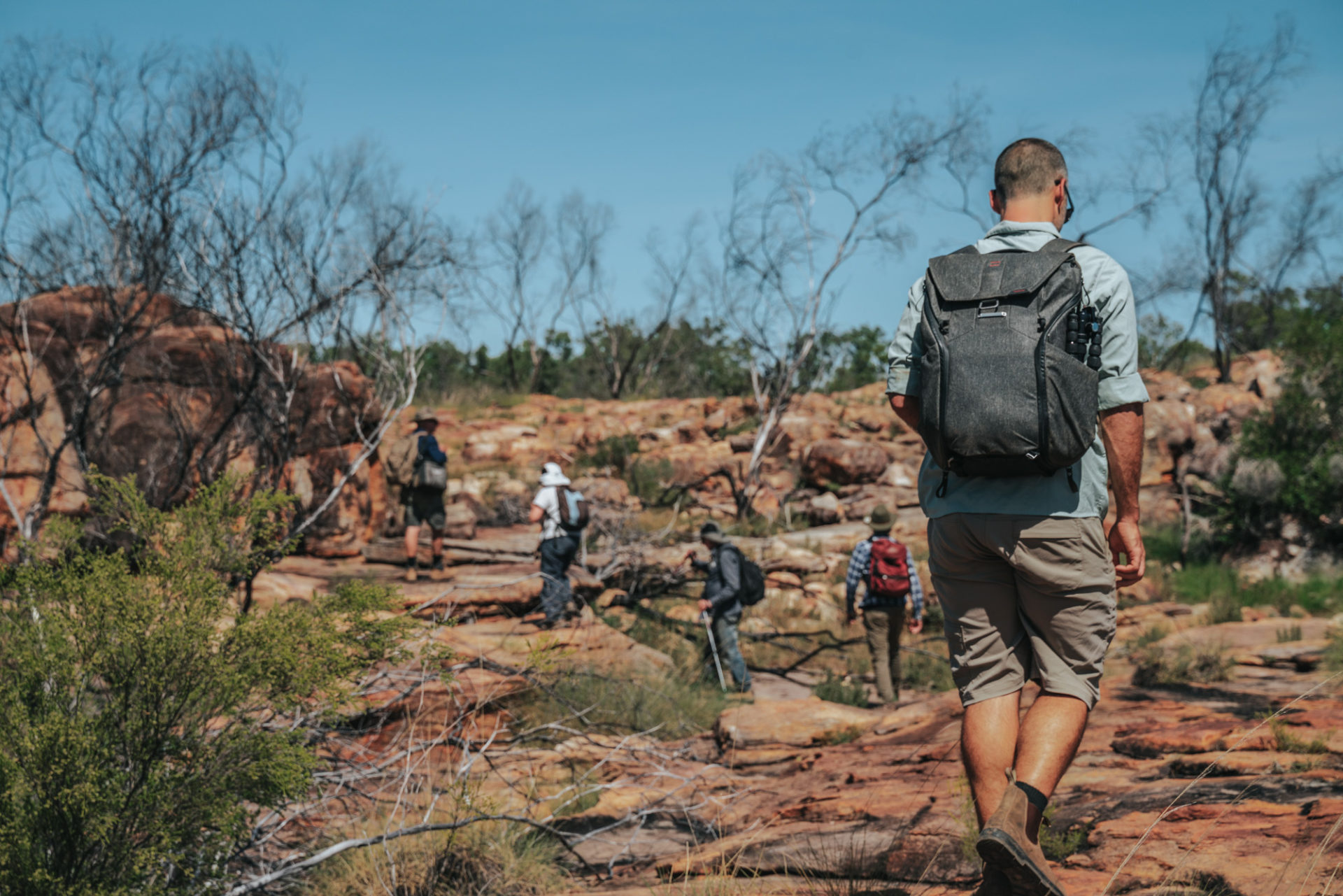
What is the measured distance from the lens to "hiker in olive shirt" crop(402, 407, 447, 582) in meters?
11.0

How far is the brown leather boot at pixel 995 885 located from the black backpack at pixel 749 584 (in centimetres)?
748

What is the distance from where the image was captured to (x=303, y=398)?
1268 centimetres

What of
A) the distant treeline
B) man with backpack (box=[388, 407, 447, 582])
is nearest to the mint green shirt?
man with backpack (box=[388, 407, 447, 582])

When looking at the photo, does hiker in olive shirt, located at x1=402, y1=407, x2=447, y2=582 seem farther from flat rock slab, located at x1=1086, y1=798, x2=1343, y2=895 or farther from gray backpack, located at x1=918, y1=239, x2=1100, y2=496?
gray backpack, located at x1=918, y1=239, x2=1100, y2=496

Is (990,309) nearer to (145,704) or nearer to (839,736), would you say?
(145,704)

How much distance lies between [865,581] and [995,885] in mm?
6941

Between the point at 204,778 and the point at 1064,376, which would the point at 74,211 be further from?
the point at 1064,376

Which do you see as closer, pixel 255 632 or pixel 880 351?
pixel 255 632

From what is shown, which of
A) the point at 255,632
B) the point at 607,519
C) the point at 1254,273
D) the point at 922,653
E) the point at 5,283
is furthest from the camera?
the point at 1254,273

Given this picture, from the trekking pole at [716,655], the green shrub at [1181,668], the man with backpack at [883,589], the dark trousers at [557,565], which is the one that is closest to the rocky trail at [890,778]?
the green shrub at [1181,668]

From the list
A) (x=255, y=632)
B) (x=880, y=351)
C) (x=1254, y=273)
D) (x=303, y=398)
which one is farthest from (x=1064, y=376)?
(x=880, y=351)

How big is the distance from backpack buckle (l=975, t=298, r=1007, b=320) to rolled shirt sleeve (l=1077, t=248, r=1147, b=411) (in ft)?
0.89

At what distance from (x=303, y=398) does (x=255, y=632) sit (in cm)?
966

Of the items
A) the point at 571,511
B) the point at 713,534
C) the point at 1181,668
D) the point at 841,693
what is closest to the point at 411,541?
the point at 571,511
